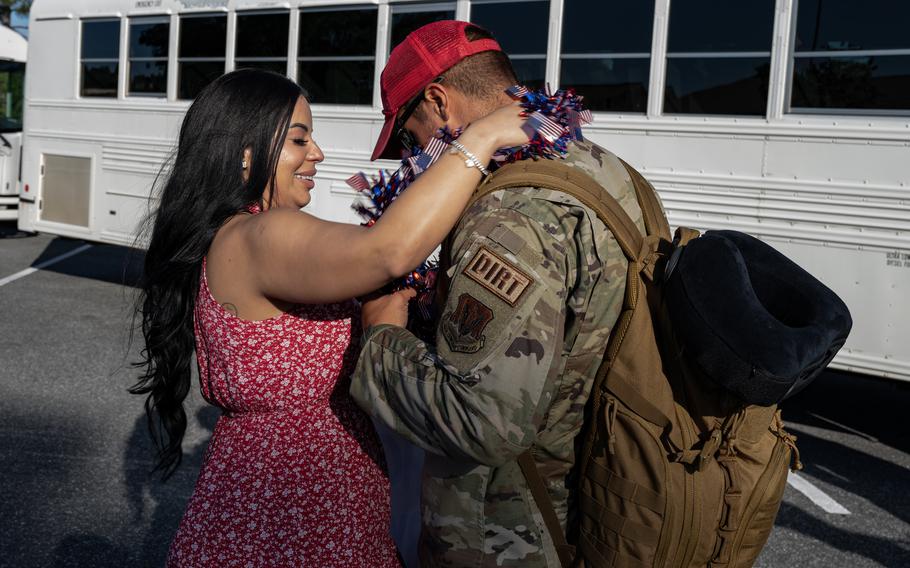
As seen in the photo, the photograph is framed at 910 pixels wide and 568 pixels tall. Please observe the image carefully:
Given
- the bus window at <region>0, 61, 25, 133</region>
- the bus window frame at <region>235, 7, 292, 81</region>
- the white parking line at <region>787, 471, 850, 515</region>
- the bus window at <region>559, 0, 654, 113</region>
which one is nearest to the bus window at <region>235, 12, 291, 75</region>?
the bus window frame at <region>235, 7, 292, 81</region>

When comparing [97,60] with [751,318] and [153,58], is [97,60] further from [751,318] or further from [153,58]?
[751,318]

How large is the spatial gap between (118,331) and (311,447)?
20.3 feet

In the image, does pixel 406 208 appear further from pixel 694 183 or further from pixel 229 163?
pixel 694 183

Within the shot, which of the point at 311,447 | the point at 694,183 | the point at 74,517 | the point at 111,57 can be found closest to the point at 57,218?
the point at 111,57

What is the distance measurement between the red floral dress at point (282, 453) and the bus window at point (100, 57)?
24.8 feet

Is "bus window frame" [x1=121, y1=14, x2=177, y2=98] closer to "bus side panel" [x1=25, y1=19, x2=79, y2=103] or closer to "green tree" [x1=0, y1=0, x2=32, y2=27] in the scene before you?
"bus side panel" [x1=25, y1=19, x2=79, y2=103]

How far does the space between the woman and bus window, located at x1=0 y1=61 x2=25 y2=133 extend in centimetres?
1227

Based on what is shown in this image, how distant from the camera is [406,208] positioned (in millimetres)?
1490

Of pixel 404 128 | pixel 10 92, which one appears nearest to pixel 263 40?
pixel 404 128

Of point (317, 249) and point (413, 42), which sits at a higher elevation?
point (413, 42)

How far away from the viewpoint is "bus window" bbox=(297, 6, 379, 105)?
22.0 ft

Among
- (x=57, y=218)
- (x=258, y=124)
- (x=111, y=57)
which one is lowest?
(x=57, y=218)

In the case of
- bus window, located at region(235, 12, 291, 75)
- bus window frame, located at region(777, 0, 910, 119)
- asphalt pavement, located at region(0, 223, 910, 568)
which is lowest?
asphalt pavement, located at region(0, 223, 910, 568)

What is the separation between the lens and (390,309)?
1680 mm
